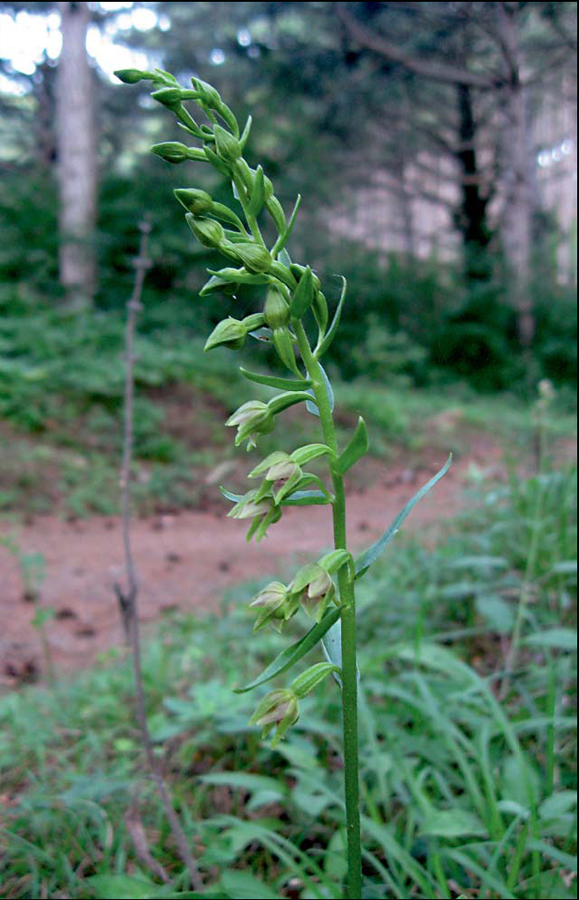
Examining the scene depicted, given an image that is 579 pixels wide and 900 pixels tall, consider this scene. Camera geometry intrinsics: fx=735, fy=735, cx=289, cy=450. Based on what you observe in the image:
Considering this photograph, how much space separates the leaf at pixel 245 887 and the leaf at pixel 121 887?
0.12 metres

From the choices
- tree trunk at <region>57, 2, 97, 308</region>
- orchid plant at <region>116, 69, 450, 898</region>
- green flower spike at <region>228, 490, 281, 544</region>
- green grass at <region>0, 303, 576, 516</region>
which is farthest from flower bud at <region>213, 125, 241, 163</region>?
tree trunk at <region>57, 2, 97, 308</region>

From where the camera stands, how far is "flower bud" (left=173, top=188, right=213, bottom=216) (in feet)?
2.60

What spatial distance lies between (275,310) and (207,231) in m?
0.11

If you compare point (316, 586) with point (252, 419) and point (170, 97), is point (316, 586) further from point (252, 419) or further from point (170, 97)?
point (170, 97)

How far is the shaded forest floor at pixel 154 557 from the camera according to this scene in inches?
124

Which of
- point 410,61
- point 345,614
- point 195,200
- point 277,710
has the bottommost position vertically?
point 277,710

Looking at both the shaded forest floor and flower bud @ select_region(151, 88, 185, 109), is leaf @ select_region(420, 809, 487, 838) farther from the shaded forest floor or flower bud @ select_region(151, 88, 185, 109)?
the shaded forest floor

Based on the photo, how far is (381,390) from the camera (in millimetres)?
8422

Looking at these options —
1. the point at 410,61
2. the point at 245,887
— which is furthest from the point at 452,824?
the point at 410,61

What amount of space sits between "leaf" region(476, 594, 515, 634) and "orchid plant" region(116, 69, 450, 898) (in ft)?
4.07

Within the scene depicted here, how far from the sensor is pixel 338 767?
Answer: 5.77 feet

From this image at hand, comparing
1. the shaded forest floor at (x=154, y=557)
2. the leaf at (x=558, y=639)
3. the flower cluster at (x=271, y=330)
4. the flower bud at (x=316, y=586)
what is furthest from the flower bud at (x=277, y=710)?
the shaded forest floor at (x=154, y=557)

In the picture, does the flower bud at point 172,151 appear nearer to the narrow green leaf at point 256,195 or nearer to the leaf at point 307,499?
the narrow green leaf at point 256,195

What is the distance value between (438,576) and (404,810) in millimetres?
1220
